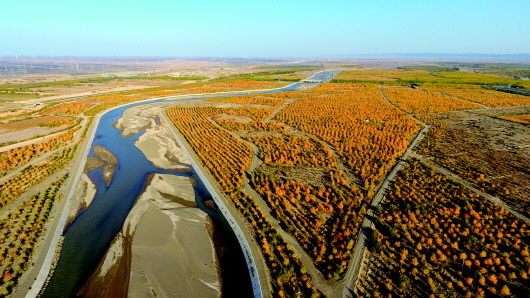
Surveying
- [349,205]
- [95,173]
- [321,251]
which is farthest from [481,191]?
[95,173]

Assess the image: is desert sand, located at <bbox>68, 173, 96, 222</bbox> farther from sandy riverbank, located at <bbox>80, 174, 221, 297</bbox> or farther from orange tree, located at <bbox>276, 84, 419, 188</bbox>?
orange tree, located at <bbox>276, 84, 419, 188</bbox>

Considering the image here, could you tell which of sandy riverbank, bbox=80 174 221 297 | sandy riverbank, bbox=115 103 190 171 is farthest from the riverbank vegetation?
sandy riverbank, bbox=115 103 190 171

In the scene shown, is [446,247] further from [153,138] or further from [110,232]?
[153,138]

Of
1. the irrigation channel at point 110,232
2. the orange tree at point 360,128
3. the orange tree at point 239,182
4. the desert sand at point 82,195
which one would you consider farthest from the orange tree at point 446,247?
the desert sand at point 82,195

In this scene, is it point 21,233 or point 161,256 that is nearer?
point 161,256

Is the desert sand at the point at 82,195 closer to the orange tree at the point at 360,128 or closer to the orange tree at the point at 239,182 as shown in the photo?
the orange tree at the point at 239,182

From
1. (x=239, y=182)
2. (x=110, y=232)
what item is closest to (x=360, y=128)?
(x=239, y=182)
